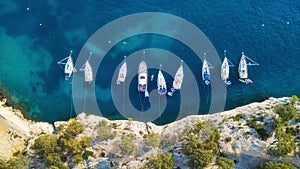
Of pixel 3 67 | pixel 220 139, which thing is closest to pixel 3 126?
pixel 3 67

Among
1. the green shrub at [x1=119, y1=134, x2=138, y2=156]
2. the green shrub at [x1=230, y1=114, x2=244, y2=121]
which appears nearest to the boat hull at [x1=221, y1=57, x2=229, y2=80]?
the green shrub at [x1=230, y1=114, x2=244, y2=121]

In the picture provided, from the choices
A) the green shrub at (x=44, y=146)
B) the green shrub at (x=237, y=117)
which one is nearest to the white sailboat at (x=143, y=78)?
the green shrub at (x=237, y=117)

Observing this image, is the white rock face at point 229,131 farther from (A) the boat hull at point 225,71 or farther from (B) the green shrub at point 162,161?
(A) the boat hull at point 225,71

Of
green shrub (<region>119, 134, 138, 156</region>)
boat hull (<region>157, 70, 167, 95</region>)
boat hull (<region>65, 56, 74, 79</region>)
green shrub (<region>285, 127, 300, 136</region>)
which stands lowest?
green shrub (<region>119, 134, 138, 156</region>)

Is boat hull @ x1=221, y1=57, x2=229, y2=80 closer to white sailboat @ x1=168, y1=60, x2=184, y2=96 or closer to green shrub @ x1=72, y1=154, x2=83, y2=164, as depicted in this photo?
white sailboat @ x1=168, y1=60, x2=184, y2=96

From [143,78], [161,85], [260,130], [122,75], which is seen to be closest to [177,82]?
[161,85]

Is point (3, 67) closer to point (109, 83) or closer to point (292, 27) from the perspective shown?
point (109, 83)

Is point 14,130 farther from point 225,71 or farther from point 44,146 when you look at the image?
point 225,71
